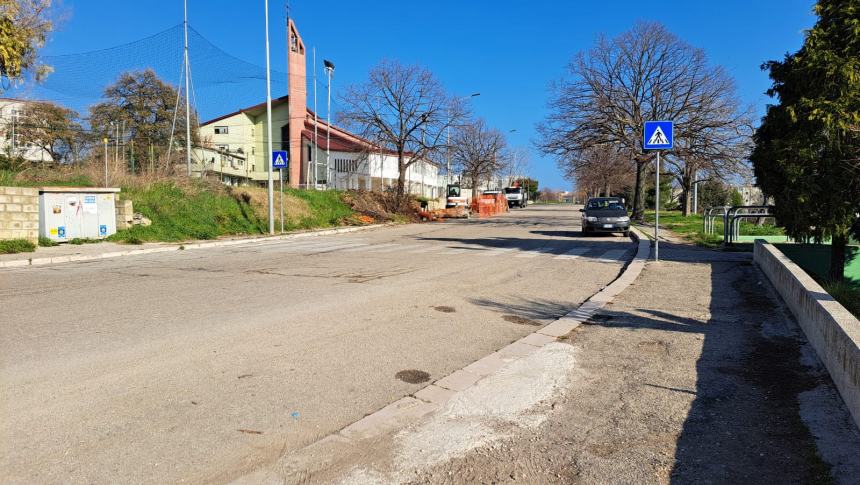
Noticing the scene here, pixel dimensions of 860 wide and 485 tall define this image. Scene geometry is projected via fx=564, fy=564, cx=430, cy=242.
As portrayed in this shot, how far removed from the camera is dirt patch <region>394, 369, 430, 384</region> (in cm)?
476

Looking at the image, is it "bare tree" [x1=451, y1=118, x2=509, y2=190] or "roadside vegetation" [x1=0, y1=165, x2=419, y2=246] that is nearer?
"roadside vegetation" [x1=0, y1=165, x2=419, y2=246]

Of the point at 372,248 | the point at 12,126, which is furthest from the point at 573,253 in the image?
the point at 12,126

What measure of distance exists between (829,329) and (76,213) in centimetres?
1829

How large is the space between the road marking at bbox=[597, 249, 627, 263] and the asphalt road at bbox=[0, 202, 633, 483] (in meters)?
1.58

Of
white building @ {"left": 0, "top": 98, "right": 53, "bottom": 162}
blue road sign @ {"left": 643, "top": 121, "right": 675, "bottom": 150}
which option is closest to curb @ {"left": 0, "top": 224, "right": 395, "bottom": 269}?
white building @ {"left": 0, "top": 98, "right": 53, "bottom": 162}

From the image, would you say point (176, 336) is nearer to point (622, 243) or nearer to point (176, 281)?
point (176, 281)

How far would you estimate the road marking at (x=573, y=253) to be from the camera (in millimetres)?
14430

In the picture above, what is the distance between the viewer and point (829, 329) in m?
4.71

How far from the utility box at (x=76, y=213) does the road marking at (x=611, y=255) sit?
48.1 ft

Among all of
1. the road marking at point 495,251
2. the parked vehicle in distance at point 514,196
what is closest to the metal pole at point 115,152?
the road marking at point 495,251

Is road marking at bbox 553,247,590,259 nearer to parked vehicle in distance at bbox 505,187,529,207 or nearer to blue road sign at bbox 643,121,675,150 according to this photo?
blue road sign at bbox 643,121,675,150

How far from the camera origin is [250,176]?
54781 mm

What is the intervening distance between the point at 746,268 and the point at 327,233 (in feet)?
55.8

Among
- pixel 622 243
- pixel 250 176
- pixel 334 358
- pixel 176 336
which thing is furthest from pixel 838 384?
pixel 250 176
